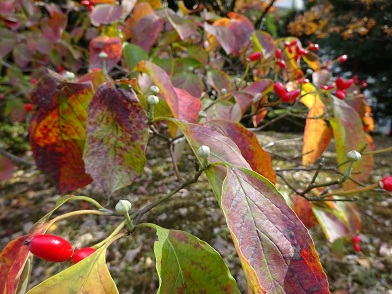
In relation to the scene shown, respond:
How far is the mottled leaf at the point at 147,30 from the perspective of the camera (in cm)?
105

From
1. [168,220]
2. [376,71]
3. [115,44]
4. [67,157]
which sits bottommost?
[376,71]

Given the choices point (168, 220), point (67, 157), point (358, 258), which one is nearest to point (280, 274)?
point (67, 157)

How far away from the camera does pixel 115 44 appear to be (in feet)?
3.23

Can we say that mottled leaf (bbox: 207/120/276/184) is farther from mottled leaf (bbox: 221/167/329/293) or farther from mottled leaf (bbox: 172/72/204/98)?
mottled leaf (bbox: 172/72/204/98)

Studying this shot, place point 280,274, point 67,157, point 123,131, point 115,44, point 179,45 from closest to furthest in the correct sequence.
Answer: point 280,274
point 123,131
point 67,157
point 115,44
point 179,45

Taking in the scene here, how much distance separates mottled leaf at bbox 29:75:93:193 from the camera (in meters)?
0.60

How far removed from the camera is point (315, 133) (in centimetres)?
91

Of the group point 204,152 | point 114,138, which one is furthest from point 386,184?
point 114,138

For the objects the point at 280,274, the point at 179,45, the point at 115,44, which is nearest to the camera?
the point at 280,274

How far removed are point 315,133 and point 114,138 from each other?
599 millimetres

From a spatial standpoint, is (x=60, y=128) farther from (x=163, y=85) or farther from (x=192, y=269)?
(x=192, y=269)

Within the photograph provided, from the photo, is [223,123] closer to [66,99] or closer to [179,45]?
[66,99]

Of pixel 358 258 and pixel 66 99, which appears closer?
pixel 66 99

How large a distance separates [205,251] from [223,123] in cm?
26
